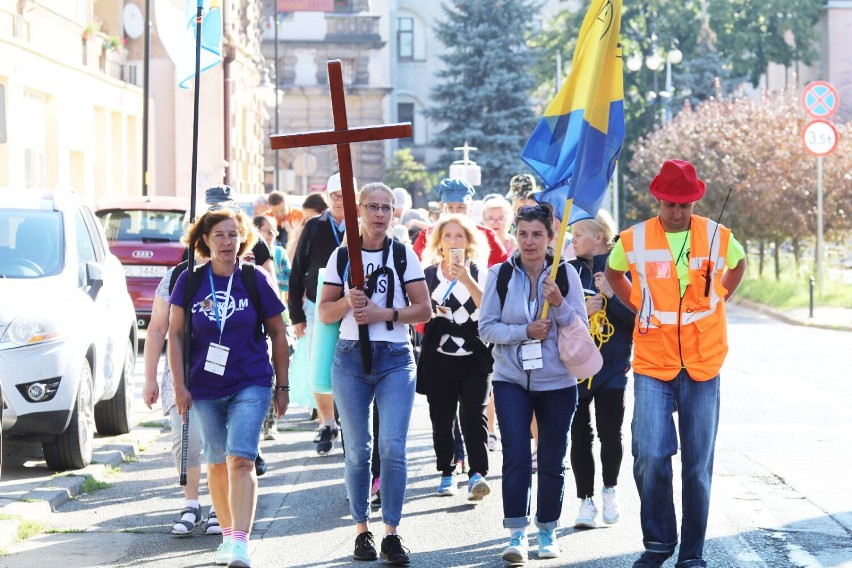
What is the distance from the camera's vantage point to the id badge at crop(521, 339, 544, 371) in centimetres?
791

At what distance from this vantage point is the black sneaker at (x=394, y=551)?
25.8ft

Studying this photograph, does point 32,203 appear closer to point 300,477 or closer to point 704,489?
point 300,477

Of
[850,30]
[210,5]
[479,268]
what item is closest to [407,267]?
[479,268]

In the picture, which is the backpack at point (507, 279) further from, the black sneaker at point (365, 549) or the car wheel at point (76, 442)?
the car wheel at point (76, 442)

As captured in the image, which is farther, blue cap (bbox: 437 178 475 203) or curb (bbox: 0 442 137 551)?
blue cap (bbox: 437 178 475 203)

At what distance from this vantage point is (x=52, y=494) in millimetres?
9633

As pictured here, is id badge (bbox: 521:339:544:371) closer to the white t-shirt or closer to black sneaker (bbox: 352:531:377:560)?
the white t-shirt

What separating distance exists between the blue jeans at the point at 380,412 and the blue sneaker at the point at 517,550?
22.8 inches

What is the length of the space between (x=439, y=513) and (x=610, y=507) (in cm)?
103

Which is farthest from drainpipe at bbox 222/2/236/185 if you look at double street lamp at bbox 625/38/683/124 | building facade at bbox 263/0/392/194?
building facade at bbox 263/0/392/194

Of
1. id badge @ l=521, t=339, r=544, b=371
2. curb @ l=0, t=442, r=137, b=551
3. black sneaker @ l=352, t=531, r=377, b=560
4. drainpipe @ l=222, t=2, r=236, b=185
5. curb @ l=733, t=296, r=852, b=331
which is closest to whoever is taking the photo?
id badge @ l=521, t=339, r=544, b=371

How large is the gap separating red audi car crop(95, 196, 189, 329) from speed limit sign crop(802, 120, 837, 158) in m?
12.0

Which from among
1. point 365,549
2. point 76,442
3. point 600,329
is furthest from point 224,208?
point 76,442

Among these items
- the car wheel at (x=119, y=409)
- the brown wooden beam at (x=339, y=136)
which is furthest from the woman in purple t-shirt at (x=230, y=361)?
the car wheel at (x=119, y=409)
